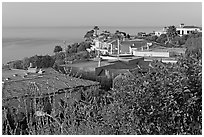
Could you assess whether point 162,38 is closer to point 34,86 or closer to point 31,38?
point 34,86

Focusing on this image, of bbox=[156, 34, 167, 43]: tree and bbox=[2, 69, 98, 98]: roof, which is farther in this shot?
bbox=[156, 34, 167, 43]: tree

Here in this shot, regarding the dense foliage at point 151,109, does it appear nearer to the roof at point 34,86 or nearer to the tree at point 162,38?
the roof at point 34,86

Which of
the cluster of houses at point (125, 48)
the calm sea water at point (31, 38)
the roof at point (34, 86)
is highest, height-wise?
the calm sea water at point (31, 38)

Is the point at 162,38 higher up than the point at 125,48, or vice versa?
the point at 162,38

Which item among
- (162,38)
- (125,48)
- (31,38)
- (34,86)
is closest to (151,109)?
(31,38)

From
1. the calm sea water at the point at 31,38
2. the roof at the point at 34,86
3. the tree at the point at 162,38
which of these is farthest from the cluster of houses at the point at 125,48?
the calm sea water at the point at 31,38

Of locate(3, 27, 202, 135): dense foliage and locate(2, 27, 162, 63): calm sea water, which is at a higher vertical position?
locate(2, 27, 162, 63): calm sea water

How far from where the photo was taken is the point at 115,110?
2064 mm

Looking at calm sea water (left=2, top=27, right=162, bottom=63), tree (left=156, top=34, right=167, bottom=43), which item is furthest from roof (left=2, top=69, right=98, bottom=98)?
tree (left=156, top=34, right=167, bottom=43)

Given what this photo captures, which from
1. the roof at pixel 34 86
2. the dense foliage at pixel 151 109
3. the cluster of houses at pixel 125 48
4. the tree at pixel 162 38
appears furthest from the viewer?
the tree at pixel 162 38

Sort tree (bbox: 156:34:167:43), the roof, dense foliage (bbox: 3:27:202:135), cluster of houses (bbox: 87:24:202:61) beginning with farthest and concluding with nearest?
1. tree (bbox: 156:34:167:43)
2. cluster of houses (bbox: 87:24:202:61)
3. the roof
4. dense foliage (bbox: 3:27:202:135)

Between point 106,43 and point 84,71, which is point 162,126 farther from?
point 106,43

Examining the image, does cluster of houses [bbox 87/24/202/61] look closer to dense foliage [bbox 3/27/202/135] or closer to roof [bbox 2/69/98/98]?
roof [bbox 2/69/98/98]

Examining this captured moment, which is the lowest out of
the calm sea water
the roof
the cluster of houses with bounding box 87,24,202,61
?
the cluster of houses with bounding box 87,24,202,61
